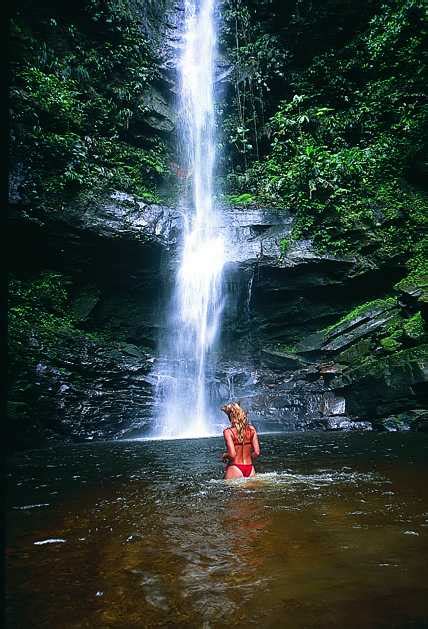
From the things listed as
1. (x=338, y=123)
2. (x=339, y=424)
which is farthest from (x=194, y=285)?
(x=338, y=123)

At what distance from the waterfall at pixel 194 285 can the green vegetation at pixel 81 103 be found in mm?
1766

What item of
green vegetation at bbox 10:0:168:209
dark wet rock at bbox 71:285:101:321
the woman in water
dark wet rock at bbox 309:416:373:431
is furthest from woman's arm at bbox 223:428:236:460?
green vegetation at bbox 10:0:168:209

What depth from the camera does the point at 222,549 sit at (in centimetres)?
296

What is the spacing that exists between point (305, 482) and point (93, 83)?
1793 cm

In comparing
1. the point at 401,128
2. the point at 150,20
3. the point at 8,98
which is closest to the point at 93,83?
the point at 150,20

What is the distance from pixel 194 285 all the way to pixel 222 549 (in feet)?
42.1

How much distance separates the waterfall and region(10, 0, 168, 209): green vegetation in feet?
5.79

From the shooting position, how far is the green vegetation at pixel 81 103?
14.2m

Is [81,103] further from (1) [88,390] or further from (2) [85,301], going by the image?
(1) [88,390]

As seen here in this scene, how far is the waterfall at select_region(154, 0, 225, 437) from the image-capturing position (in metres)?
13.7

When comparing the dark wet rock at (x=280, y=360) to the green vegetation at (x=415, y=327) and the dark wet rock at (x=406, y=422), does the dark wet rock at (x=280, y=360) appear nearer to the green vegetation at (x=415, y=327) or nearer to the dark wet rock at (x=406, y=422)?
the green vegetation at (x=415, y=327)

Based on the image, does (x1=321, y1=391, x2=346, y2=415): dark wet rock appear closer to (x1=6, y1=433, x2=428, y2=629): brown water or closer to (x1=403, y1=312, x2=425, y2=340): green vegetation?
(x1=403, y1=312, x2=425, y2=340): green vegetation

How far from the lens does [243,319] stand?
15.6m

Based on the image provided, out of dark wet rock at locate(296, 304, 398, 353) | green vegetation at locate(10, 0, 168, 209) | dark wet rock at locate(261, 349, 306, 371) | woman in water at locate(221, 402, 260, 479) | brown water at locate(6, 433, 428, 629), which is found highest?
green vegetation at locate(10, 0, 168, 209)
